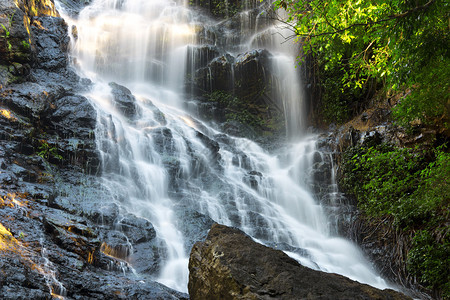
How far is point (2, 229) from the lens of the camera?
17.7ft

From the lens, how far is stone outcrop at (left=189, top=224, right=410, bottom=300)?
315 centimetres

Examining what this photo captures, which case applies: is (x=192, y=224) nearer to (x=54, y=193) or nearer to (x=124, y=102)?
(x=54, y=193)

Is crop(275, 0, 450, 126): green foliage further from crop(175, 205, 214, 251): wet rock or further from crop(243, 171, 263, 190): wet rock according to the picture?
→ crop(243, 171, 263, 190): wet rock

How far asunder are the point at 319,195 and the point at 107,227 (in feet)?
26.8

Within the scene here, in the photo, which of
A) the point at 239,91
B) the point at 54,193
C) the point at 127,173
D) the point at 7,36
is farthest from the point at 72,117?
the point at 239,91

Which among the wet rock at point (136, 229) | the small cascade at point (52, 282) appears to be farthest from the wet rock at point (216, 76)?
the small cascade at point (52, 282)

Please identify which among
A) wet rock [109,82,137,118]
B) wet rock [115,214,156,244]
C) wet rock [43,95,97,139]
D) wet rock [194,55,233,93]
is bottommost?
wet rock [115,214,156,244]

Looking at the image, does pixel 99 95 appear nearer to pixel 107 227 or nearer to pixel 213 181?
pixel 213 181

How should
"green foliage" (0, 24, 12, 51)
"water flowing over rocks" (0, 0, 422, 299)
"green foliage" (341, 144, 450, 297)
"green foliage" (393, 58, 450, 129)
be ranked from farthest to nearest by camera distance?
"green foliage" (0, 24, 12, 51), "green foliage" (341, 144, 450, 297), "green foliage" (393, 58, 450, 129), "water flowing over rocks" (0, 0, 422, 299)

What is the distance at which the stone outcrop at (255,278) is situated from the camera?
315 cm

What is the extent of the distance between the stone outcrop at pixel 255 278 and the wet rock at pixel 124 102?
11332 millimetres

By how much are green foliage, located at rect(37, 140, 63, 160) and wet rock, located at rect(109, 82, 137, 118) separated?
14.1 ft

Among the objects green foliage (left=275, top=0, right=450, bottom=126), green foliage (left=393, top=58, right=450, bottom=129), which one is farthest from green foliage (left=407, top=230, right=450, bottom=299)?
green foliage (left=275, top=0, right=450, bottom=126)

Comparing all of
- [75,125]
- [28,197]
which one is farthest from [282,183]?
[28,197]
